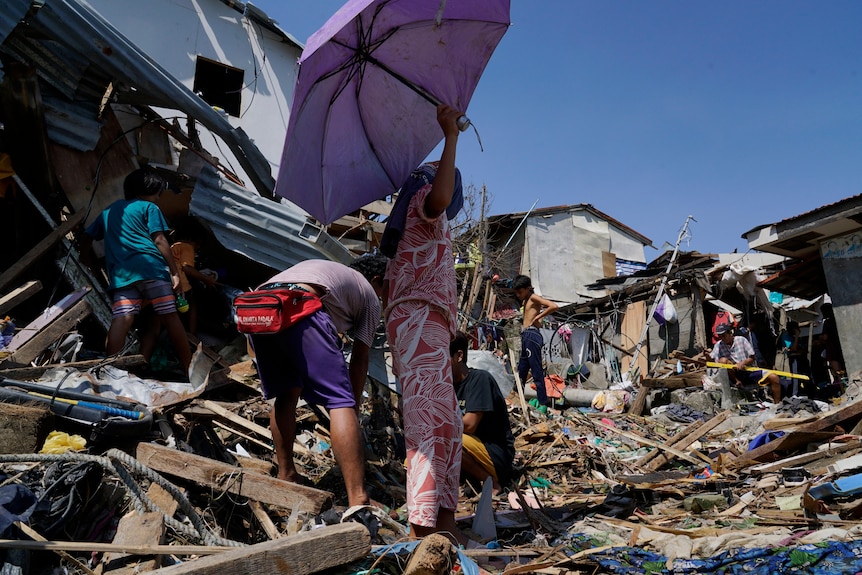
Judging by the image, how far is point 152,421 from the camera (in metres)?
3.34

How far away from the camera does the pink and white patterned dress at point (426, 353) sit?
2898 mm

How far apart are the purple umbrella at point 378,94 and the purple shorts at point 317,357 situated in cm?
87

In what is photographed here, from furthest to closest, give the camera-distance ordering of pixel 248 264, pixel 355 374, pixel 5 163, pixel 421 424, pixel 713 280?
1. pixel 713 280
2. pixel 248 264
3. pixel 5 163
4. pixel 355 374
5. pixel 421 424

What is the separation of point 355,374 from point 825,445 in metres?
4.04

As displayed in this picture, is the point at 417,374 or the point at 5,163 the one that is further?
the point at 5,163

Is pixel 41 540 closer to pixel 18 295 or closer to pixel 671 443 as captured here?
pixel 18 295

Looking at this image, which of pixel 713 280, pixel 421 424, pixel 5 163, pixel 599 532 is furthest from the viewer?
pixel 713 280

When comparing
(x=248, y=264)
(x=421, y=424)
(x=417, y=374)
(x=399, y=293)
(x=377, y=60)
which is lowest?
(x=421, y=424)

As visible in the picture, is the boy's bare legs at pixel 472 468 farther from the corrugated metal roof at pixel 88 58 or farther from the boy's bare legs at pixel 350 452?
the corrugated metal roof at pixel 88 58

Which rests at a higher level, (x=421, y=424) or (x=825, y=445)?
(x=421, y=424)

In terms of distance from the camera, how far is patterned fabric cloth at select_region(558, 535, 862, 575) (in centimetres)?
238

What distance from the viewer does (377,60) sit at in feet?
11.7

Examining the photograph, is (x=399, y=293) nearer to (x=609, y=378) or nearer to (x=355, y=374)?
(x=355, y=374)

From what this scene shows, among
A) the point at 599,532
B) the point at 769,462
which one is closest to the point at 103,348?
the point at 599,532
